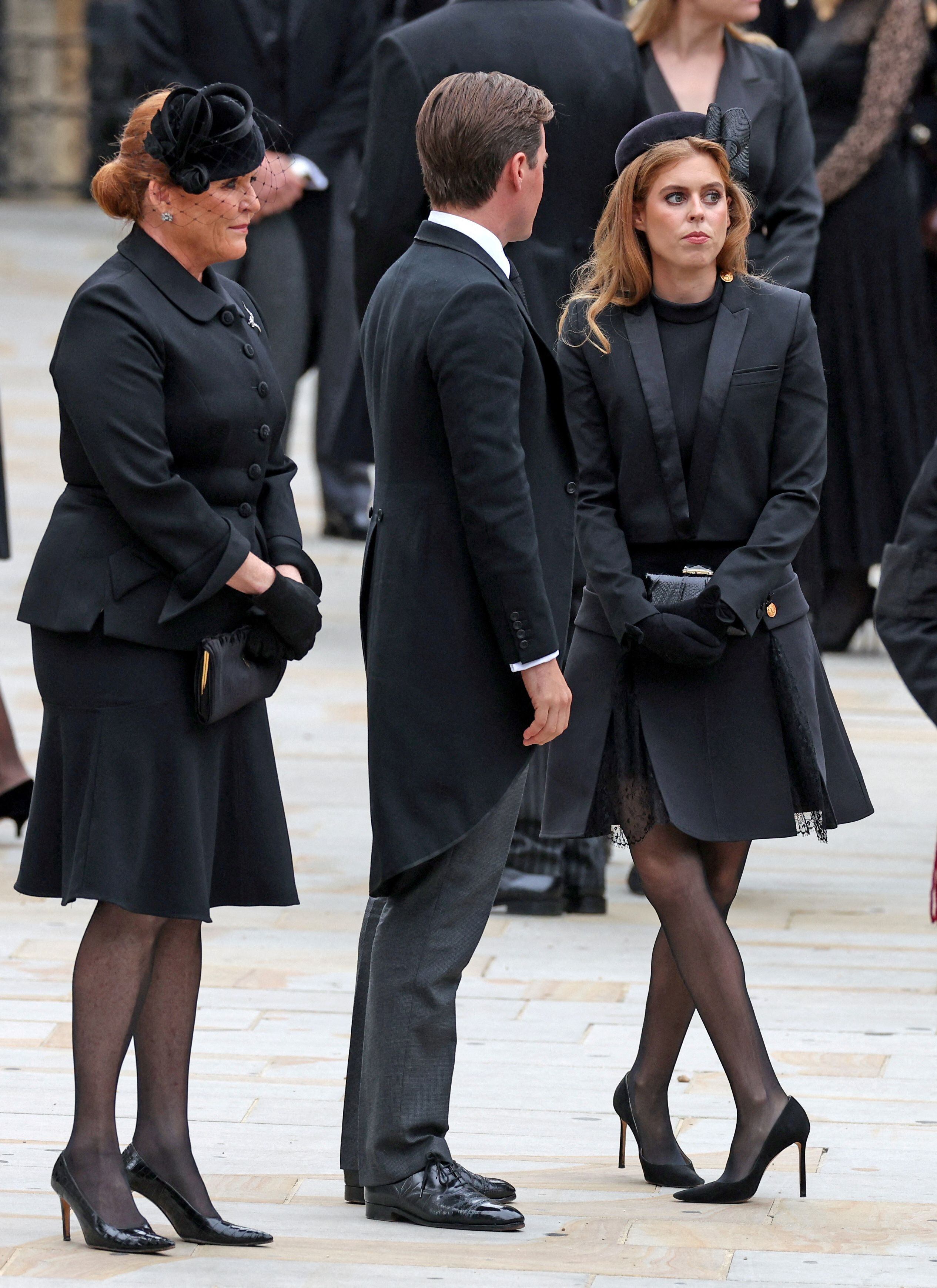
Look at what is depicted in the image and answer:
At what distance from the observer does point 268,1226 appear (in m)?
3.59

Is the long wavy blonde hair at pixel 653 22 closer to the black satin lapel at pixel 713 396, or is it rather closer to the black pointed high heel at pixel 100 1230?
the black satin lapel at pixel 713 396

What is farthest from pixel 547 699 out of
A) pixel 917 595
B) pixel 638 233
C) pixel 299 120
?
pixel 299 120

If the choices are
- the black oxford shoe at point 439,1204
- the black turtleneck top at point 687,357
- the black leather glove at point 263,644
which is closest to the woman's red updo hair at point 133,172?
the black leather glove at point 263,644

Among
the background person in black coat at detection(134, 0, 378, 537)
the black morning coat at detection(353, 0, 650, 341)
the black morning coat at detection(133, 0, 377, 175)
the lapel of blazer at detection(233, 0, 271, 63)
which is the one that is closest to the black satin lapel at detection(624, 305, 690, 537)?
the black morning coat at detection(353, 0, 650, 341)

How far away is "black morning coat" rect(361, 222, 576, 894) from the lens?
3463 mm

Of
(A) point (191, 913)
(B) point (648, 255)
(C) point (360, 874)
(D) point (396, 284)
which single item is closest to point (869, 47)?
(C) point (360, 874)

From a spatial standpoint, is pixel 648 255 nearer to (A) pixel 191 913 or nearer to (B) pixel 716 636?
(B) pixel 716 636

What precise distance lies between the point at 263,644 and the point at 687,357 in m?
0.90

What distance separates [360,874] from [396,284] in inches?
100

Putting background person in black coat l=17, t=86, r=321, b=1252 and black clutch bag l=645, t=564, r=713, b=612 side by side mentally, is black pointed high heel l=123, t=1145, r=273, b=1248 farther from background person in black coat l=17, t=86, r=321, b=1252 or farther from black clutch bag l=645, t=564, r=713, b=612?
black clutch bag l=645, t=564, r=713, b=612

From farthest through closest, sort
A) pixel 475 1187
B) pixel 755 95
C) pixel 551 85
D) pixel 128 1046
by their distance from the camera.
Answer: pixel 755 95 < pixel 551 85 < pixel 475 1187 < pixel 128 1046

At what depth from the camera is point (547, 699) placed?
3.55 metres

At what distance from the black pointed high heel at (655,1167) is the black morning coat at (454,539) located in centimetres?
59

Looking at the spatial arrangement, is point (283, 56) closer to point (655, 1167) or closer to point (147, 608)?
point (147, 608)
